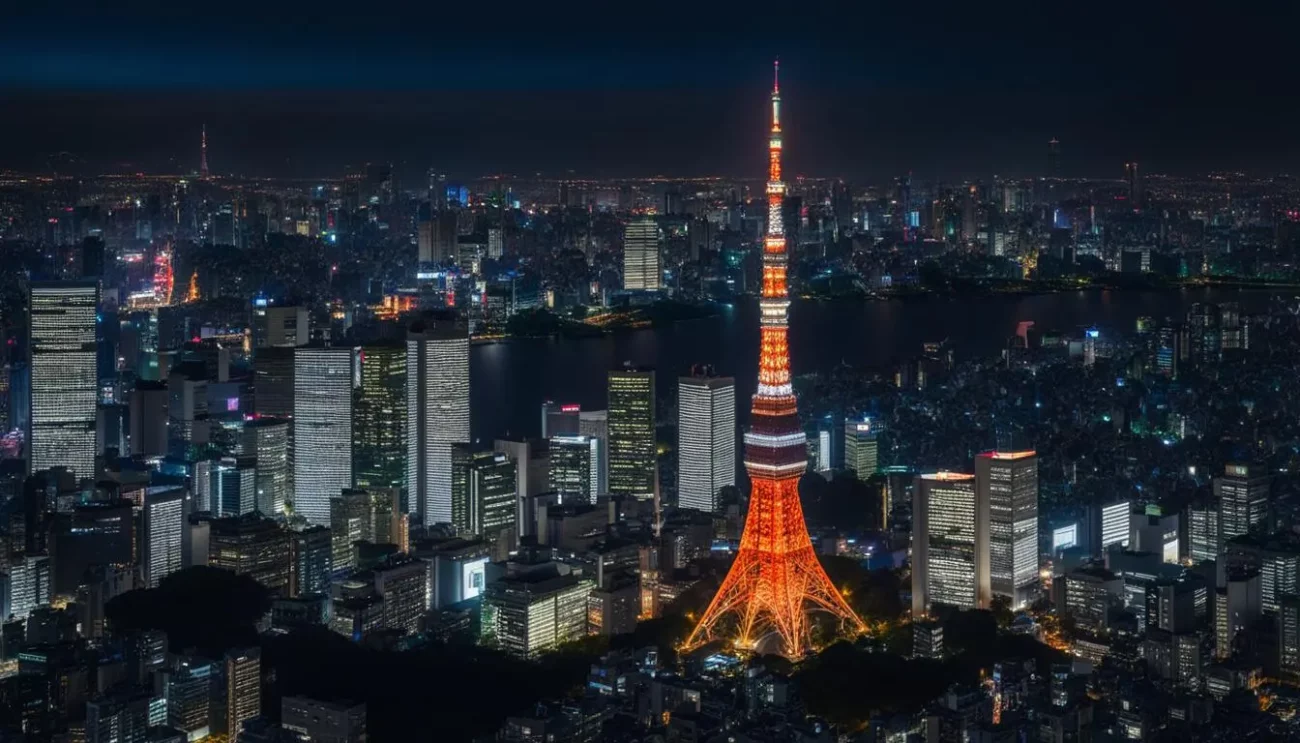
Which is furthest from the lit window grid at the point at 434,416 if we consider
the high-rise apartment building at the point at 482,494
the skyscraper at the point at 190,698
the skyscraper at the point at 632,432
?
the skyscraper at the point at 190,698

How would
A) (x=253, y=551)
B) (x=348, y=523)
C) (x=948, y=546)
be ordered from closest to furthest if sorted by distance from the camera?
(x=948, y=546), (x=253, y=551), (x=348, y=523)

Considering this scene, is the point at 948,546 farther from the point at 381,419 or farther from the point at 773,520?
the point at 381,419

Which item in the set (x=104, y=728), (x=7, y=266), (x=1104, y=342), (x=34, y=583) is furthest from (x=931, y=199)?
(x=104, y=728)

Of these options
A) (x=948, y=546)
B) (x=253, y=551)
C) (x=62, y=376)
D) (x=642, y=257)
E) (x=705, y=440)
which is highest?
(x=642, y=257)

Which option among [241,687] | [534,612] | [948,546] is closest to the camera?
[241,687]

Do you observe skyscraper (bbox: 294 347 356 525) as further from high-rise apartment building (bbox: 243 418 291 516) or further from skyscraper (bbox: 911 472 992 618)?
skyscraper (bbox: 911 472 992 618)

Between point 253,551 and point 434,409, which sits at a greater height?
point 434,409

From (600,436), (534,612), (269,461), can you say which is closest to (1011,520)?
(534,612)
